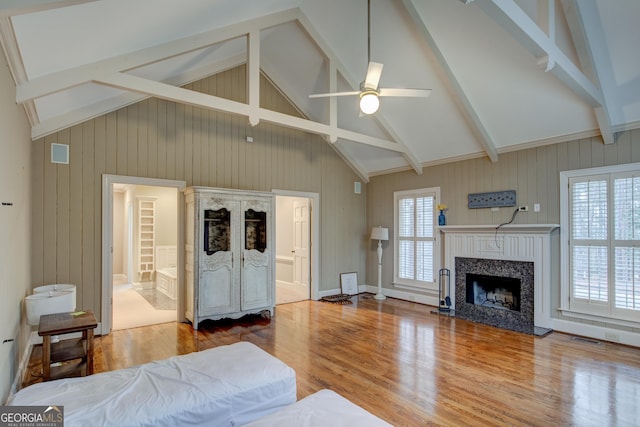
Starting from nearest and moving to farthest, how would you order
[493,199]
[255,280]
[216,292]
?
[216,292] < [255,280] < [493,199]

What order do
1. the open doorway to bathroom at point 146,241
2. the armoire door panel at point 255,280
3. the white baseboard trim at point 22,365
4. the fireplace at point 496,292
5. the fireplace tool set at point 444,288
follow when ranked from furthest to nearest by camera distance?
the open doorway to bathroom at point 146,241 → the fireplace tool set at point 444,288 → the armoire door panel at point 255,280 → the fireplace at point 496,292 → the white baseboard trim at point 22,365

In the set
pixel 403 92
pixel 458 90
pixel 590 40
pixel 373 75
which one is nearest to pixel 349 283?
pixel 458 90

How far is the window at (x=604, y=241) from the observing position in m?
4.15

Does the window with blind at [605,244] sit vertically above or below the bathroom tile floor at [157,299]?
above

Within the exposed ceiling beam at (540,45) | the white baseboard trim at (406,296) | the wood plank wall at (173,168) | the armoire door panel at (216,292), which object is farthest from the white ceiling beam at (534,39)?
the armoire door panel at (216,292)

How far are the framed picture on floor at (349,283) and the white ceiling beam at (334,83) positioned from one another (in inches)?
107

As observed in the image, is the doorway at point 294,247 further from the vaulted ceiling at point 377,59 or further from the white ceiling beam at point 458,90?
the white ceiling beam at point 458,90

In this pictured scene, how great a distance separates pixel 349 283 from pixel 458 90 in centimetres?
436

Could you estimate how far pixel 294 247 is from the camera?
7.54m

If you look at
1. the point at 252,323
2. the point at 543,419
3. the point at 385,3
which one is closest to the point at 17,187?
the point at 252,323

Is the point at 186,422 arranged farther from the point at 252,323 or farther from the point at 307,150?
the point at 307,150

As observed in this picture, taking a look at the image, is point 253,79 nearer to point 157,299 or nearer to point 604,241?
point 157,299

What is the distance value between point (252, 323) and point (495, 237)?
414cm

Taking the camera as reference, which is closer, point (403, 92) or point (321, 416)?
point (321, 416)
